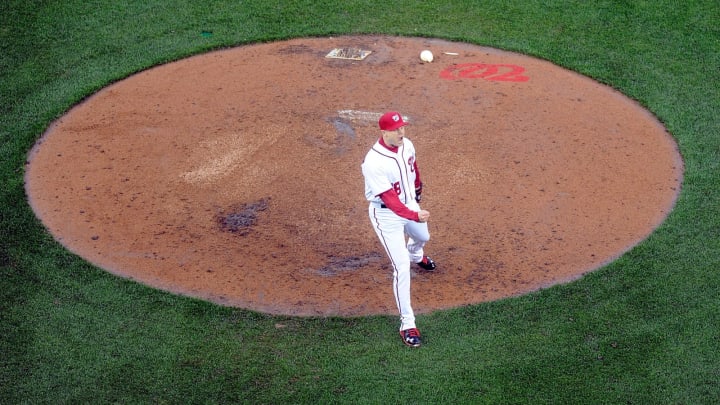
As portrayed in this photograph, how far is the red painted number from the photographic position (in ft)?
38.2

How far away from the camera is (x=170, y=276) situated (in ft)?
26.2

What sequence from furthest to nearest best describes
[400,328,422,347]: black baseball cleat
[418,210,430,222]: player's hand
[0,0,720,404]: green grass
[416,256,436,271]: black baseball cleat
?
[416,256,436,271]: black baseball cleat < [400,328,422,347]: black baseball cleat < [418,210,430,222]: player's hand < [0,0,720,404]: green grass

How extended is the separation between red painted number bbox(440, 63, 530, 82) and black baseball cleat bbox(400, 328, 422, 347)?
18.0 feet

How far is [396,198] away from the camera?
683 cm

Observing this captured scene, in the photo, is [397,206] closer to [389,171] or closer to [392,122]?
[389,171]

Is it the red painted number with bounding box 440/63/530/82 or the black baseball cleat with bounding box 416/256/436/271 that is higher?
the red painted number with bounding box 440/63/530/82

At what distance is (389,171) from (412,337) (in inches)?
56.0

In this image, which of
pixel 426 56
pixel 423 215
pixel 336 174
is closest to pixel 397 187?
pixel 423 215

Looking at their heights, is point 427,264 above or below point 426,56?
below

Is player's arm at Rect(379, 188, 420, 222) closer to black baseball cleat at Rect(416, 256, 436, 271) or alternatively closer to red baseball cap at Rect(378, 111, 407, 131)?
red baseball cap at Rect(378, 111, 407, 131)

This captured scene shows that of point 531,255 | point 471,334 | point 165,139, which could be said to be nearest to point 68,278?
point 165,139

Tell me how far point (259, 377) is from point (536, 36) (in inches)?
318

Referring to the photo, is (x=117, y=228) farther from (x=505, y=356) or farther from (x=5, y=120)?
(x=505, y=356)

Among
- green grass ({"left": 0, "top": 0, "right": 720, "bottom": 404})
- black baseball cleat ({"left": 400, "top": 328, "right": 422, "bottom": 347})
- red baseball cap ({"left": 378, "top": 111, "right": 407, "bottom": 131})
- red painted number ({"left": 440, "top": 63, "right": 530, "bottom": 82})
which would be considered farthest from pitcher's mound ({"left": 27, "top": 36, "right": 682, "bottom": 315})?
red baseball cap ({"left": 378, "top": 111, "right": 407, "bottom": 131})
